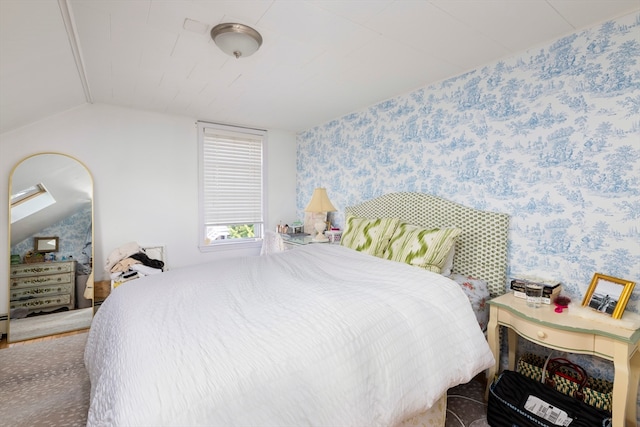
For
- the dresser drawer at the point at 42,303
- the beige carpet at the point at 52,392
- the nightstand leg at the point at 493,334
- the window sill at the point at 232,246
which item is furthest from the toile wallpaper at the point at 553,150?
the dresser drawer at the point at 42,303

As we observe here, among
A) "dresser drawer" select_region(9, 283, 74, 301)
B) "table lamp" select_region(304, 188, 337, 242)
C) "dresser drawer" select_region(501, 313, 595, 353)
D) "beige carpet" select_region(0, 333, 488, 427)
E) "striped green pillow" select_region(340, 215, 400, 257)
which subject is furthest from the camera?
"table lamp" select_region(304, 188, 337, 242)

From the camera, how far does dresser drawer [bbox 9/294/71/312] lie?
2846 mm

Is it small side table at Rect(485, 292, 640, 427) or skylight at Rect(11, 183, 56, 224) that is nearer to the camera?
small side table at Rect(485, 292, 640, 427)

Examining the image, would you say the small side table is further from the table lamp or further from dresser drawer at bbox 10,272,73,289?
dresser drawer at bbox 10,272,73,289

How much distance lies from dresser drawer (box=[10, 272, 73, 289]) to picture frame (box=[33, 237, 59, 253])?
10.4 inches

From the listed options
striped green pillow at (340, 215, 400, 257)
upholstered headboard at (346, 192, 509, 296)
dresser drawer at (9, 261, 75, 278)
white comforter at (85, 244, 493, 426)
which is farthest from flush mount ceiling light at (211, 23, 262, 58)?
dresser drawer at (9, 261, 75, 278)

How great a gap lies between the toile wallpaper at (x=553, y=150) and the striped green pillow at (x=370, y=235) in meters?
0.48

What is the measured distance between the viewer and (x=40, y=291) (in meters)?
2.93

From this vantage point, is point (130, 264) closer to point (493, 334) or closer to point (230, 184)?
point (230, 184)

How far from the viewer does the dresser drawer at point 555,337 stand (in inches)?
59.3

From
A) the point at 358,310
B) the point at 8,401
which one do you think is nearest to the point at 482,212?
the point at 358,310

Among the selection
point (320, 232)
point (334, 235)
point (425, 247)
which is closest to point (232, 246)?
point (320, 232)

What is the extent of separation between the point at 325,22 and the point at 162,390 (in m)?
1.92

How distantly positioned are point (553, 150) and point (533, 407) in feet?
5.13
